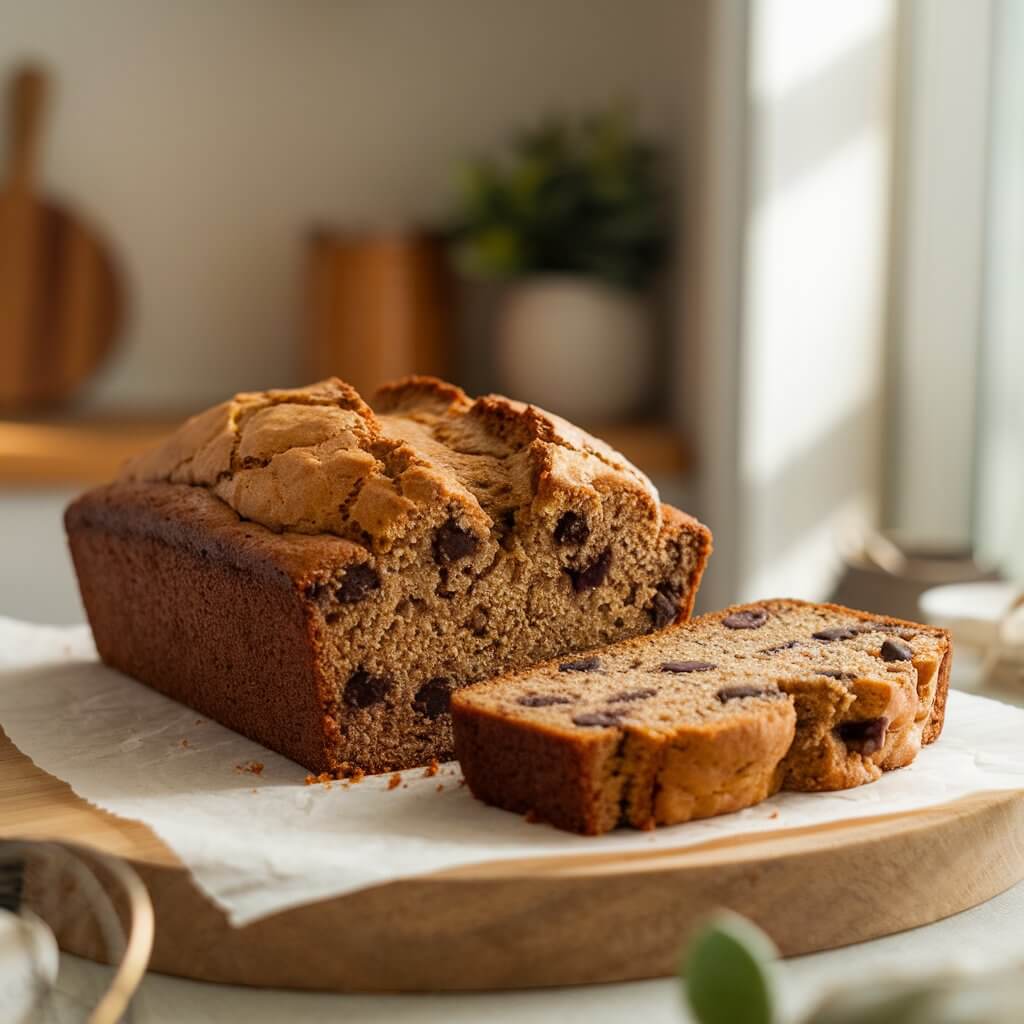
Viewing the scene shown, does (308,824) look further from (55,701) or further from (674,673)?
(55,701)

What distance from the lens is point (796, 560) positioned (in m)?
3.75

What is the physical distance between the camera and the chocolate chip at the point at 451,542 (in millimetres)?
1602

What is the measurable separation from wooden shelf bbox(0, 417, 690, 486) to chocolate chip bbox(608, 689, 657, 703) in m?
2.19

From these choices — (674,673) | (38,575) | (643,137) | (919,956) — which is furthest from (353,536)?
(643,137)

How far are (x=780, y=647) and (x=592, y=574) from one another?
244 millimetres

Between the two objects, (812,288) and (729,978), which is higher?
(812,288)

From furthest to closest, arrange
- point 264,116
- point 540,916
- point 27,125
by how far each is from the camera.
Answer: point 264,116, point 27,125, point 540,916

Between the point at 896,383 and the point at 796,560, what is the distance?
0.59 metres

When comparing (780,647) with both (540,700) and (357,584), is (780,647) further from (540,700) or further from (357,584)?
(357,584)

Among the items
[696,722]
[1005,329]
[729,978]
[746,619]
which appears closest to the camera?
[729,978]

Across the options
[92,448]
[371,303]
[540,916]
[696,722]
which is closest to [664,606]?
[696,722]

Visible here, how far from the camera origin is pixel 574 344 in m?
3.97

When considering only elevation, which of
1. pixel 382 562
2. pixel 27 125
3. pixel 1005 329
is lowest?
pixel 382 562

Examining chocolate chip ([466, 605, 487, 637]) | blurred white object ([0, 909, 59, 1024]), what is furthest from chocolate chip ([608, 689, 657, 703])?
blurred white object ([0, 909, 59, 1024])
